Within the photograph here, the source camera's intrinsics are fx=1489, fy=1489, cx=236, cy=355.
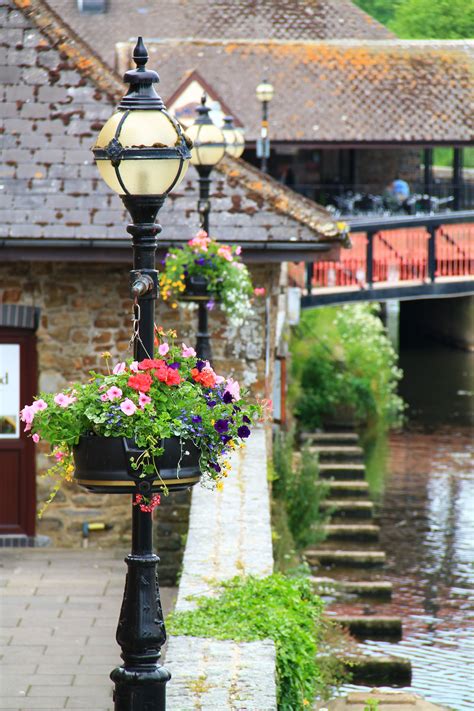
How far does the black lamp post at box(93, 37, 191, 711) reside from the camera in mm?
6020

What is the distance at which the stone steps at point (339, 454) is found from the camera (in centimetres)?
2388

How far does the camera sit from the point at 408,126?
32250 mm

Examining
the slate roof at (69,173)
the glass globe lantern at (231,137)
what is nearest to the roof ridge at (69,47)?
the slate roof at (69,173)

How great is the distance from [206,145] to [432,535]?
31.1ft

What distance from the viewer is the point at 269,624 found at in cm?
762

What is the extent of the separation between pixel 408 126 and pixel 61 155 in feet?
68.9

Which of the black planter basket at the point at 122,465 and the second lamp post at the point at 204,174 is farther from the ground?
the second lamp post at the point at 204,174

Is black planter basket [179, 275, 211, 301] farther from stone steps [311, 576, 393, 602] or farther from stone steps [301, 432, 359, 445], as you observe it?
stone steps [301, 432, 359, 445]

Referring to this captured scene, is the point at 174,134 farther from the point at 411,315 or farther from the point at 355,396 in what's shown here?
the point at 411,315

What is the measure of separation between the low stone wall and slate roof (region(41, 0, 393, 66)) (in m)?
26.7

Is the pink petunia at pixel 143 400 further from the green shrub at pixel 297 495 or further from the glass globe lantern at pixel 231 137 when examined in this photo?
the glass globe lantern at pixel 231 137

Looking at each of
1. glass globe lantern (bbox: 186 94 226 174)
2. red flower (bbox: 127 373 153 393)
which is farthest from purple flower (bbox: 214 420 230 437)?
glass globe lantern (bbox: 186 94 226 174)

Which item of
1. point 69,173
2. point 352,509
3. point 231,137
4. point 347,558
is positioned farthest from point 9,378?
point 352,509

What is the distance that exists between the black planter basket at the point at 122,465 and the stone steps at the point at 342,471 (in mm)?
16561
